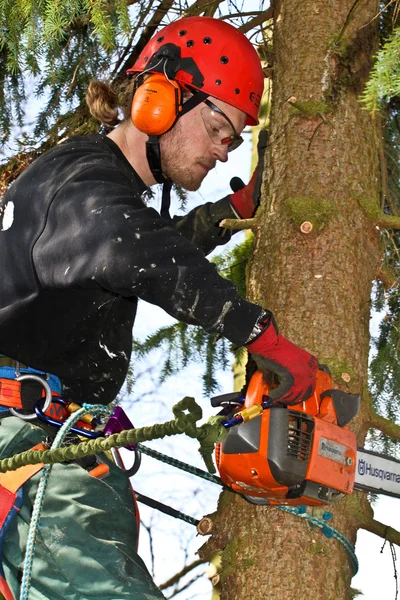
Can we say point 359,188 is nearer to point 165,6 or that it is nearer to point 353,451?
point 353,451

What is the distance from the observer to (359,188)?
275cm

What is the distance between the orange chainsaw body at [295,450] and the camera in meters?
2.29

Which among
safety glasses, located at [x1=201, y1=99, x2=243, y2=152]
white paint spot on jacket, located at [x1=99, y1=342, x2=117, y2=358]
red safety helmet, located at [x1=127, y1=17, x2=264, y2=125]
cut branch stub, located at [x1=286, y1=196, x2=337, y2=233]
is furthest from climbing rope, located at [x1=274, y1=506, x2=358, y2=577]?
red safety helmet, located at [x1=127, y1=17, x2=264, y2=125]

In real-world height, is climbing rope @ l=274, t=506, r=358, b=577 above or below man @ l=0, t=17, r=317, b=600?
below

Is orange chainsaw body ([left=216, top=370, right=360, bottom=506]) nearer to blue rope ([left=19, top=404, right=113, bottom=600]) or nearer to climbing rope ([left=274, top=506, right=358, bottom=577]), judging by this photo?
climbing rope ([left=274, top=506, right=358, bottom=577])

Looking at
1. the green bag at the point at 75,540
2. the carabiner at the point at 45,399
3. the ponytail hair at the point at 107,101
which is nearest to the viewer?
the green bag at the point at 75,540

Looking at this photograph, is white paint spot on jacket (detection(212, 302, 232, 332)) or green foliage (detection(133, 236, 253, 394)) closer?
white paint spot on jacket (detection(212, 302, 232, 332))

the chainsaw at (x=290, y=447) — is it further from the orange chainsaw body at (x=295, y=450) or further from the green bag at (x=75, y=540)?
the green bag at (x=75, y=540)

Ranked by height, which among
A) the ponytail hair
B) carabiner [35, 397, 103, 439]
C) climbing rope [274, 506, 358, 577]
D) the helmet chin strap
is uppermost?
the ponytail hair

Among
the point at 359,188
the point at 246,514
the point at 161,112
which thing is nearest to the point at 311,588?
the point at 246,514

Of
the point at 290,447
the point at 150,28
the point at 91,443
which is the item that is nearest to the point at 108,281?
the point at 91,443

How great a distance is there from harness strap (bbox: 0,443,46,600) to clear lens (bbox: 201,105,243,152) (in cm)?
140

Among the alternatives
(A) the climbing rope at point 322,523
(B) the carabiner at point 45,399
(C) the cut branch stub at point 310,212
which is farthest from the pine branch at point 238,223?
(A) the climbing rope at point 322,523

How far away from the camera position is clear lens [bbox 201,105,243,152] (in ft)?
9.43
